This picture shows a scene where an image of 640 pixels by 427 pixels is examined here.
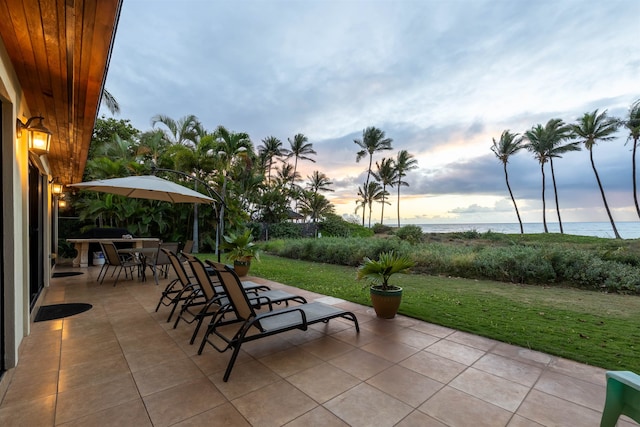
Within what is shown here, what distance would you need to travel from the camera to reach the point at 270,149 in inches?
1278

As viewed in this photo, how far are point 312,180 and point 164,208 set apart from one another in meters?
23.0

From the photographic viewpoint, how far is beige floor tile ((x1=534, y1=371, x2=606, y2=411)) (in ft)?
7.23

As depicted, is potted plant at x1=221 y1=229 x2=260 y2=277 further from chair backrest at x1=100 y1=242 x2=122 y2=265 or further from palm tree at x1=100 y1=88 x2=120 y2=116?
palm tree at x1=100 y1=88 x2=120 y2=116

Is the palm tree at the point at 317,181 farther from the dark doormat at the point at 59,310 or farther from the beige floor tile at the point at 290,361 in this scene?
the beige floor tile at the point at 290,361

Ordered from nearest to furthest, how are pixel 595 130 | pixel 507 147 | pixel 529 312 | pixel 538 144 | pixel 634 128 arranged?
pixel 529 312 → pixel 634 128 → pixel 595 130 → pixel 538 144 → pixel 507 147

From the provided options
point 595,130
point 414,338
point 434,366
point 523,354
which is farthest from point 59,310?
point 595,130

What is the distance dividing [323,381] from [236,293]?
1.20 meters

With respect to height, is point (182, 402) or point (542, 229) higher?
point (182, 402)

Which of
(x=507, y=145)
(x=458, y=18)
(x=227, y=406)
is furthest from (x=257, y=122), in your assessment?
(x=507, y=145)

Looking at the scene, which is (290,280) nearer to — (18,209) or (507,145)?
(18,209)

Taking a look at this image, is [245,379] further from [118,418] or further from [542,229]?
[542,229]

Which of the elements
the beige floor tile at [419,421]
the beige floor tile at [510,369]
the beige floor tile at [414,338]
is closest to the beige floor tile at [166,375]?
the beige floor tile at [419,421]

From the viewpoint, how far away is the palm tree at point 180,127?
16547 millimetres

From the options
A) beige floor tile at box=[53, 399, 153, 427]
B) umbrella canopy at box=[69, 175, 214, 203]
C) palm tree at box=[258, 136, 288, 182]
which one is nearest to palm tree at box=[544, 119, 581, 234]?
palm tree at box=[258, 136, 288, 182]
